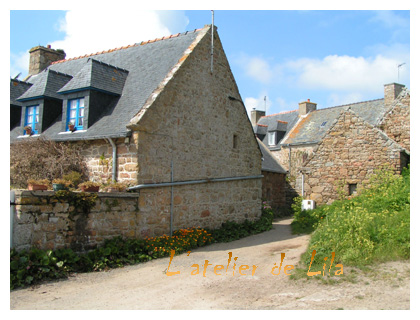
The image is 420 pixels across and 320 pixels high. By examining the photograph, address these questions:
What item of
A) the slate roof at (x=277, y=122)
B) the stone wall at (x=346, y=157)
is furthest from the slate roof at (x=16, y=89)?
the slate roof at (x=277, y=122)

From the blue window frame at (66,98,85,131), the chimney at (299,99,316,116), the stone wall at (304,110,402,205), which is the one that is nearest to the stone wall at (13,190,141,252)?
the blue window frame at (66,98,85,131)

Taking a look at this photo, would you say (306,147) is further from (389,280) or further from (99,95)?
(389,280)

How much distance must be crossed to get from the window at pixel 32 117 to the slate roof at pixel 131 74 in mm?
649

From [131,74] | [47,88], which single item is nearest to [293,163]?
[131,74]

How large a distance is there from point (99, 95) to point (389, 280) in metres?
9.37

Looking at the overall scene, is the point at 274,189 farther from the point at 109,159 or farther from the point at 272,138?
the point at 109,159

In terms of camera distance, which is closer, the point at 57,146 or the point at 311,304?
the point at 311,304

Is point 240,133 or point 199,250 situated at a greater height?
point 240,133

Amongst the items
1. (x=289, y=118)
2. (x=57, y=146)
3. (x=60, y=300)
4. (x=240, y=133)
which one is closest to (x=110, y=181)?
(x=57, y=146)

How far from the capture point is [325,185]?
13812 millimetres

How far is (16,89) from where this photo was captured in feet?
48.3

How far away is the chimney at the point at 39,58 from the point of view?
55.8 ft

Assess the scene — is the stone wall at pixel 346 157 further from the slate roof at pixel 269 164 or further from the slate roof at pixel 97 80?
the slate roof at pixel 97 80

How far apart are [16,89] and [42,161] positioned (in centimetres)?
538
